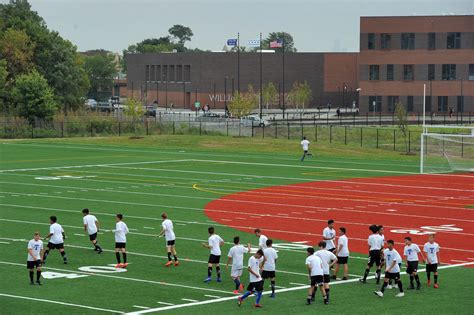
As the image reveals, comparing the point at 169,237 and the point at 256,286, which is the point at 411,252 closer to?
the point at 256,286

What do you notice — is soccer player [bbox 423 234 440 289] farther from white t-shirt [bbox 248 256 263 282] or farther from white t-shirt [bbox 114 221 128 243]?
white t-shirt [bbox 114 221 128 243]

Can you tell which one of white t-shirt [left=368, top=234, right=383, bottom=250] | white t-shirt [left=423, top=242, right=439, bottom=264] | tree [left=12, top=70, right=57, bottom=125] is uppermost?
tree [left=12, top=70, right=57, bottom=125]

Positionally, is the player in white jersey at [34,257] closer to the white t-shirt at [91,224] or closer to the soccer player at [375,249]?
the white t-shirt at [91,224]

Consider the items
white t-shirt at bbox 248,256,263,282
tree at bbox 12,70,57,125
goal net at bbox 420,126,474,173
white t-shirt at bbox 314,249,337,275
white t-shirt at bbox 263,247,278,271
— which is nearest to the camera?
white t-shirt at bbox 248,256,263,282

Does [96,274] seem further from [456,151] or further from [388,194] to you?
[456,151]

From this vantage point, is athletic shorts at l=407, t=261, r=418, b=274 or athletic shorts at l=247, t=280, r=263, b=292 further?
athletic shorts at l=407, t=261, r=418, b=274

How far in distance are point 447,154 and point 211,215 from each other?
2947 centimetres

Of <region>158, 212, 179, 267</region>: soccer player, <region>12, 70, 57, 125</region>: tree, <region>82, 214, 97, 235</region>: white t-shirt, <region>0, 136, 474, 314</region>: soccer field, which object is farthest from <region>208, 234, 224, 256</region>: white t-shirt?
<region>12, 70, 57, 125</region>: tree

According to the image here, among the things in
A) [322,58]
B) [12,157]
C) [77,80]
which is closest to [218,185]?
[12,157]

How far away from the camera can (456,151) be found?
68.8m

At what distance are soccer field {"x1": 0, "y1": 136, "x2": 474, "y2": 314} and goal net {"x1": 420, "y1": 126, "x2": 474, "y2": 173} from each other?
1574 millimetres

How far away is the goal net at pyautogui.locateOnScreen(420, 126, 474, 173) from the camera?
62344mm

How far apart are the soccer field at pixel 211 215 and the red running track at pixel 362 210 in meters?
0.07

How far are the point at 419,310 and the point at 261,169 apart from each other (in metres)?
37.3
